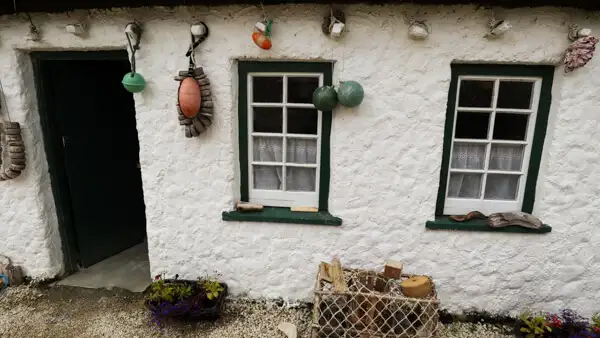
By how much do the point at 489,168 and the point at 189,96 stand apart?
2846 millimetres

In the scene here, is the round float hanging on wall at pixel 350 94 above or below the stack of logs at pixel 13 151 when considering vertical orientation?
above

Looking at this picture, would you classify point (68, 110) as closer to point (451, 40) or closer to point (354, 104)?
point (354, 104)

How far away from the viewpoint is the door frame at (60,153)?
3596 mm

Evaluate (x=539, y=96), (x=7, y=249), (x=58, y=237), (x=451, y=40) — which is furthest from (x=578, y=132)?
(x=7, y=249)

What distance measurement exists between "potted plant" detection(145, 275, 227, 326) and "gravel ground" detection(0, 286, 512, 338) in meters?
0.11

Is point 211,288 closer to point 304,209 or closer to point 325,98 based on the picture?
point 304,209

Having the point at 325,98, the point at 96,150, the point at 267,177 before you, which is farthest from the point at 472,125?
the point at 96,150

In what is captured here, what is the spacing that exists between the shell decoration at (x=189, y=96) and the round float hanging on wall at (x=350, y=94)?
1232 mm

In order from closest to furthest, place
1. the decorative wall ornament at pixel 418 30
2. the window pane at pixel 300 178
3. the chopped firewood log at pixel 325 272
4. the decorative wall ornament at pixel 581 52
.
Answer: the decorative wall ornament at pixel 581 52
the decorative wall ornament at pixel 418 30
the chopped firewood log at pixel 325 272
the window pane at pixel 300 178

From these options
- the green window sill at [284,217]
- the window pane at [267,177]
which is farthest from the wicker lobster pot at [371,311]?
the window pane at [267,177]

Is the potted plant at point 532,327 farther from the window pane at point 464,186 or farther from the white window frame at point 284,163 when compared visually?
the white window frame at point 284,163

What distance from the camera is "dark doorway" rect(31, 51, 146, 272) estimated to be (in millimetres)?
3867

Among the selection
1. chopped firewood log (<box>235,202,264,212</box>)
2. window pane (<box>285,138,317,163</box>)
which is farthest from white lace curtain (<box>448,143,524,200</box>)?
chopped firewood log (<box>235,202,264,212</box>)

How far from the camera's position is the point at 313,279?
371cm
